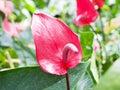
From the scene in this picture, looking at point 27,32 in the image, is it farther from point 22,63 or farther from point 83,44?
point 83,44

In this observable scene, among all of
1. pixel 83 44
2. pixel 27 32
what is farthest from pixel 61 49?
pixel 27 32

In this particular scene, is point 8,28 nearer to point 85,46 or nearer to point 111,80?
point 85,46

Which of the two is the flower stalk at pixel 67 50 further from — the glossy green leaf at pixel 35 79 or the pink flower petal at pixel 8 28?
the pink flower petal at pixel 8 28

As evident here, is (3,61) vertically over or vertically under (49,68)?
under

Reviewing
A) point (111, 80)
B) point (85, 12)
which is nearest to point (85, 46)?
point (85, 12)

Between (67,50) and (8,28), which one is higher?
(67,50)

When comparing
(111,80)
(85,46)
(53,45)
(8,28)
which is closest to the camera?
(111,80)
